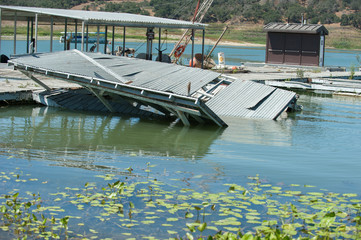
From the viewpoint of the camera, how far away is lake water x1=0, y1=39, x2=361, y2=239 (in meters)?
9.63

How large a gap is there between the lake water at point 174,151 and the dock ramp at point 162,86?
1.96 ft

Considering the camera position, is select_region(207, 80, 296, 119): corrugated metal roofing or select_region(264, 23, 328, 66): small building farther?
select_region(264, 23, 328, 66): small building

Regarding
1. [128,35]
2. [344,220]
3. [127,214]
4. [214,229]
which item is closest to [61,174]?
[127,214]

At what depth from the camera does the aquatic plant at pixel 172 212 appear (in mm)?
6855

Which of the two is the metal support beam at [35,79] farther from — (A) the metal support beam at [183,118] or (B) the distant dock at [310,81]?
(B) the distant dock at [310,81]

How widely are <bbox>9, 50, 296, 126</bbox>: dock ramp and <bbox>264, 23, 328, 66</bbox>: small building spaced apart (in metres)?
17.1

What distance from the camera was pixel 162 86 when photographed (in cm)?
1544

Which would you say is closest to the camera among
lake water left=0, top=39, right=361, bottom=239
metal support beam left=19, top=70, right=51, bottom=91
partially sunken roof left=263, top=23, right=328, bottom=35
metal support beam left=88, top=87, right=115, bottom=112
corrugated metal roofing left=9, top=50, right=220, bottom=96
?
lake water left=0, top=39, right=361, bottom=239

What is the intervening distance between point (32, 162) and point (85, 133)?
12.7ft

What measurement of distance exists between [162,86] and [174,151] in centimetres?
344

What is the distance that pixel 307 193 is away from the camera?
898 cm

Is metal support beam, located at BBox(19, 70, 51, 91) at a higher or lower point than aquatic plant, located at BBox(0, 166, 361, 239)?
higher

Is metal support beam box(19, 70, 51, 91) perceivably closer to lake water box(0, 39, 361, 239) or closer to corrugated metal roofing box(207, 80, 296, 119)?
lake water box(0, 39, 361, 239)

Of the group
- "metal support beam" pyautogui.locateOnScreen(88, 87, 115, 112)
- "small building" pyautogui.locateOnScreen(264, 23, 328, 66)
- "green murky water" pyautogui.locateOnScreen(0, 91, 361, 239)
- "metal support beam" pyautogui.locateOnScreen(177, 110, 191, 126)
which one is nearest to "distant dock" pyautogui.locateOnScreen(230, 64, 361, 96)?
"small building" pyautogui.locateOnScreen(264, 23, 328, 66)
